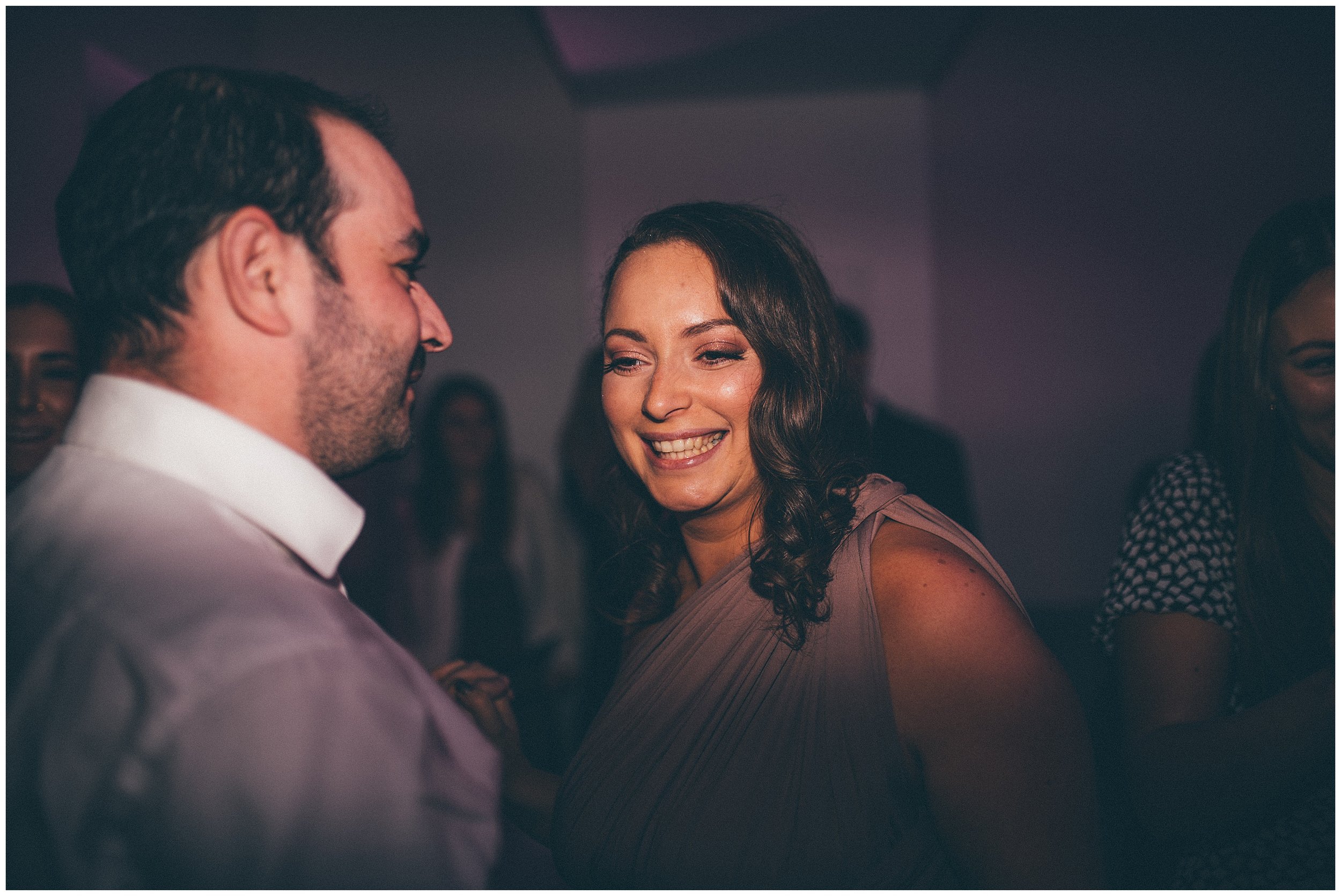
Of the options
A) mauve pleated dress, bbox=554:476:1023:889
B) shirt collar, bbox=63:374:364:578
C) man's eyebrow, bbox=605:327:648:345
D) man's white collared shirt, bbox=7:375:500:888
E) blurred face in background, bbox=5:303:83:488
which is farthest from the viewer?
blurred face in background, bbox=5:303:83:488

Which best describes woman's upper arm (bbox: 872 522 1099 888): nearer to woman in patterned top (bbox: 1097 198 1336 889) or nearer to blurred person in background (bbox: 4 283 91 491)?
woman in patterned top (bbox: 1097 198 1336 889)

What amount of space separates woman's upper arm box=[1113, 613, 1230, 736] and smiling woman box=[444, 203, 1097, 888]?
0.32 metres

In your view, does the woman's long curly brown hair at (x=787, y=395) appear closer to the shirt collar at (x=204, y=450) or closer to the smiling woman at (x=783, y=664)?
the smiling woman at (x=783, y=664)

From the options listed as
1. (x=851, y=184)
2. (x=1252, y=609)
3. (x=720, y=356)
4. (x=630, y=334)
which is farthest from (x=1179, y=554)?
(x=851, y=184)

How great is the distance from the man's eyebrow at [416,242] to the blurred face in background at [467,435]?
2.31 metres

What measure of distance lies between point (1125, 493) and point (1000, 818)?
9.48ft

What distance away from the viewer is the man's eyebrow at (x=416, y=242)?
3.05 ft

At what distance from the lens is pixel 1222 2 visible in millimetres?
1241

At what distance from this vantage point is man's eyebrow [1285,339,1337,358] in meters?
1.09

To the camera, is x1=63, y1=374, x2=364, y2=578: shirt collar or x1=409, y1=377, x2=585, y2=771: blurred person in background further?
x1=409, y1=377, x2=585, y2=771: blurred person in background

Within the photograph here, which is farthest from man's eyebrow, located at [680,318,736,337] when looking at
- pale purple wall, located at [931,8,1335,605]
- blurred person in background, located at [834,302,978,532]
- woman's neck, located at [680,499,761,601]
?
pale purple wall, located at [931,8,1335,605]

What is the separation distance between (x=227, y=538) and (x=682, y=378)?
2.21 ft

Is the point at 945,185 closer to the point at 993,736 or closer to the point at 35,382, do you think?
the point at 993,736

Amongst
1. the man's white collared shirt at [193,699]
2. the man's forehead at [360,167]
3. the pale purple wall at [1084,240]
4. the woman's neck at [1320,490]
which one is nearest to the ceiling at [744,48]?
the pale purple wall at [1084,240]
